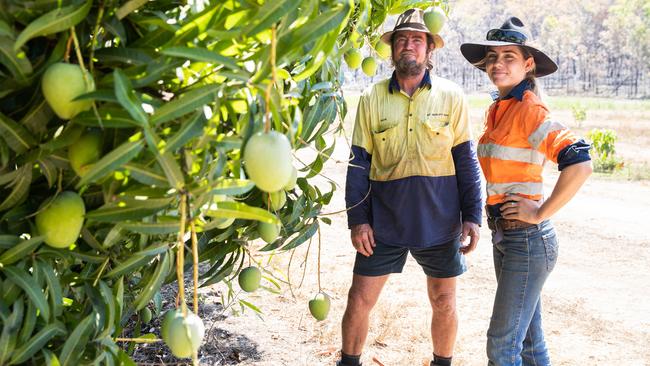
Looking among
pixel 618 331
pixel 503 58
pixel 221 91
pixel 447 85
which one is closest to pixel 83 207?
pixel 221 91

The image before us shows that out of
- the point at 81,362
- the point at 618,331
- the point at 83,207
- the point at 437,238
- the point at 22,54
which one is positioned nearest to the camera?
the point at 22,54

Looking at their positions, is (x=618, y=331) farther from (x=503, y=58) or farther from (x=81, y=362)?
(x=81, y=362)

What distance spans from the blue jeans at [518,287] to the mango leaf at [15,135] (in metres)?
2.10

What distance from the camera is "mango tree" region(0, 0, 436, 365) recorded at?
2.75ft

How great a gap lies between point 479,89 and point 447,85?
35.2m

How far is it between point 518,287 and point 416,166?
28.7 inches

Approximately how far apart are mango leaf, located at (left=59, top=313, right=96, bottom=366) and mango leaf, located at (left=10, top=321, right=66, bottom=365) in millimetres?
28

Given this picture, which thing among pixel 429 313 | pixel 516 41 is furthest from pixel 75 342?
pixel 429 313

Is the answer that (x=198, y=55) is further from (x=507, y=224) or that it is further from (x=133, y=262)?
(x=507, y=224)

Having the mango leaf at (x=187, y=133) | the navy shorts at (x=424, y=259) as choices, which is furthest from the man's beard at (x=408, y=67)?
the mango leaf at (x=187, y=133)

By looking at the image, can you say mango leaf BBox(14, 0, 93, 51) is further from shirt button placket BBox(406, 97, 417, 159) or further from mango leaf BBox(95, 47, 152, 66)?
shirt button placket BBox(406, 97, 417, 159)

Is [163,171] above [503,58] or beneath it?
above

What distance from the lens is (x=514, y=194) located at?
266cm

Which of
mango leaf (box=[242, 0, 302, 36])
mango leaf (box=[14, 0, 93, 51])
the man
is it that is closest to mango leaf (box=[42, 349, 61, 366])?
mango leaf (box=[14, 0, 93, 51])
